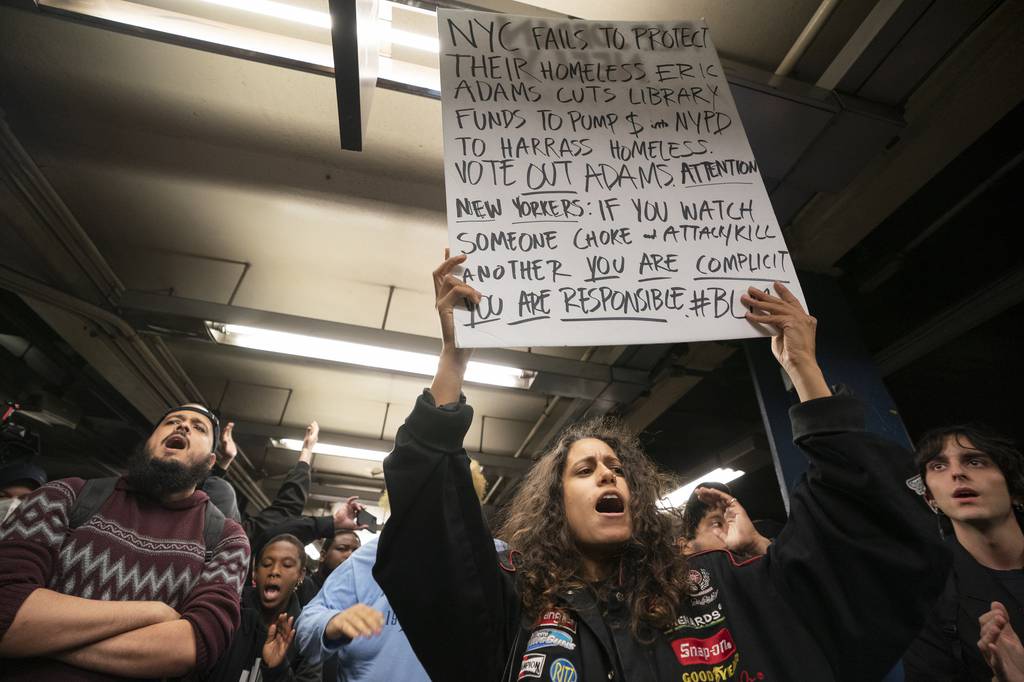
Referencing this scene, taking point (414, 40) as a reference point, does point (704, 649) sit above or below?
below

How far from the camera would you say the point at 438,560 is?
3.17 feet

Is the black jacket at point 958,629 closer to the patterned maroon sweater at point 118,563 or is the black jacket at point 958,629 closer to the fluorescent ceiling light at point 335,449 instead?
the patterned maroon sweater at point 118,563

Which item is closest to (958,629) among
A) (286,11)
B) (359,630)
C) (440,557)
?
(440,557)

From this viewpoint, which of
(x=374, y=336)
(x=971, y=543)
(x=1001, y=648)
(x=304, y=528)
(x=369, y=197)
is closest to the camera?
(x=1001, y=648)

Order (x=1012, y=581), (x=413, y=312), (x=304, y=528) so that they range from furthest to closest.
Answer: (x=413, y=312) → (x=304, y=528) → (x=1012, y=581)

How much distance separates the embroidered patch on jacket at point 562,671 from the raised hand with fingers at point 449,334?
562 mm

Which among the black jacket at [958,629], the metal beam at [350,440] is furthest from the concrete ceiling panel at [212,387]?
the black jacket at [958,629]

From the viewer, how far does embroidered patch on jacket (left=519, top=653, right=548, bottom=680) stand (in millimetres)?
948

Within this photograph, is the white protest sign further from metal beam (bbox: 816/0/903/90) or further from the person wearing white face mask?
the person wearing white face mask

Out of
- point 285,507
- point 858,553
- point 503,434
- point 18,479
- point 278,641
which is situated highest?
point 503,434

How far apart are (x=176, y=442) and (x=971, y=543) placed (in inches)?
132

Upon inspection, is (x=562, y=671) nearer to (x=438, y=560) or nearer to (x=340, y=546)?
(x=438, y=560)

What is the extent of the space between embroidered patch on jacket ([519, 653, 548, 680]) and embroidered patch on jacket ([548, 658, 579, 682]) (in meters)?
0.02

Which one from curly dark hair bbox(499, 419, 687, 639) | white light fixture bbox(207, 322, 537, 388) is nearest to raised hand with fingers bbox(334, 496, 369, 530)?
white light fixture bbox(207, 322, 537, 388)
